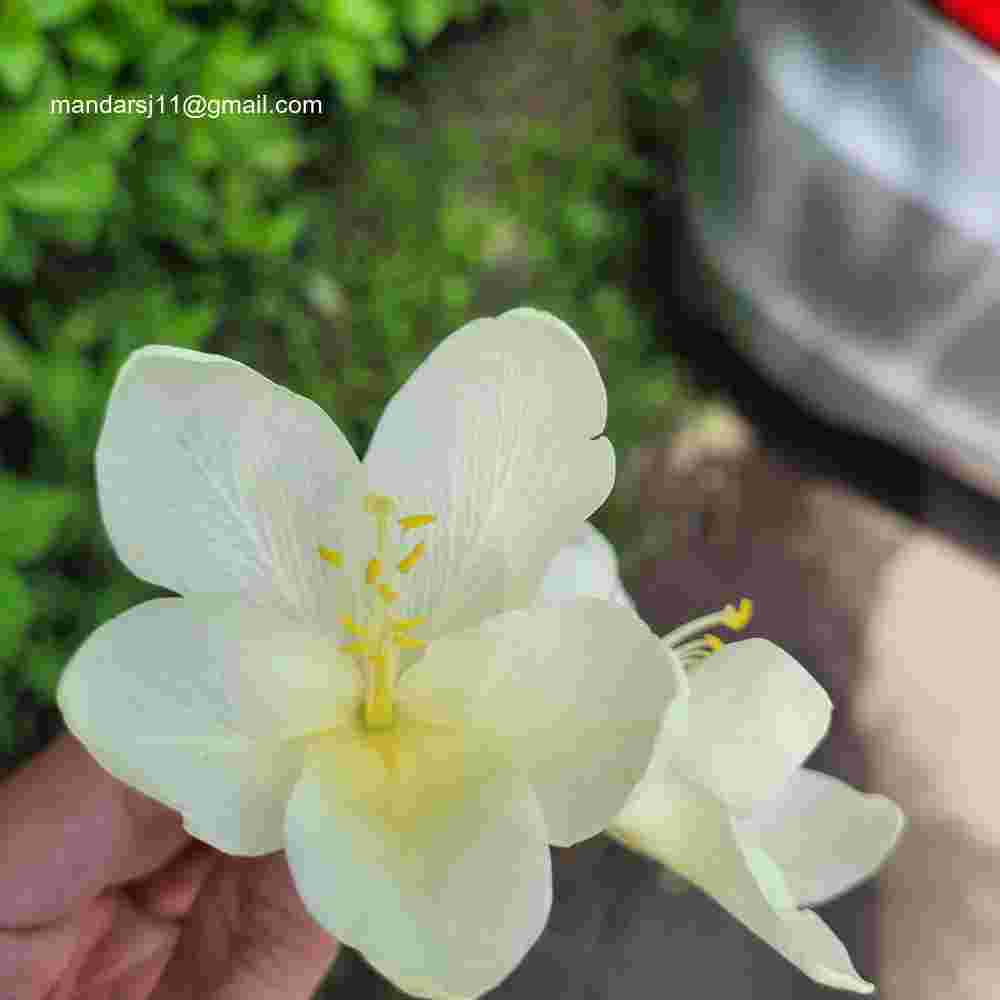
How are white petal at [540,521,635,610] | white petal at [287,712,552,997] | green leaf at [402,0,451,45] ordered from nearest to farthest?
white petal at [287,712,552,997], white petal at [540,521,635,610], green leaf at [402,0,451,45]

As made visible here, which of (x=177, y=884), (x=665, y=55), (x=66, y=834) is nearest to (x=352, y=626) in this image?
(x=66, y=834)

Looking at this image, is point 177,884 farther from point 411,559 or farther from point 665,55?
point 665,55

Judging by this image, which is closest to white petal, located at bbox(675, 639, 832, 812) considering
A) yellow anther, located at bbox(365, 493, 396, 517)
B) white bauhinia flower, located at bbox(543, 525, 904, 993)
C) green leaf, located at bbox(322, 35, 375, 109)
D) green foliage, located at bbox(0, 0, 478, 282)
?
white bauhinia flower, located at bbox(543, 525, 904, 993)

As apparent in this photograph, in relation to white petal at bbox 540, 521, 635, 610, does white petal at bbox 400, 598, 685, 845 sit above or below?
above

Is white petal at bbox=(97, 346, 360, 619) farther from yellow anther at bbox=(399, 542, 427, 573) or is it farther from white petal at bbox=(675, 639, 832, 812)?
white petal at bbox=(675, 639, 832, 812)

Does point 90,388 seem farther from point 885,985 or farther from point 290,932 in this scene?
point 885,985
